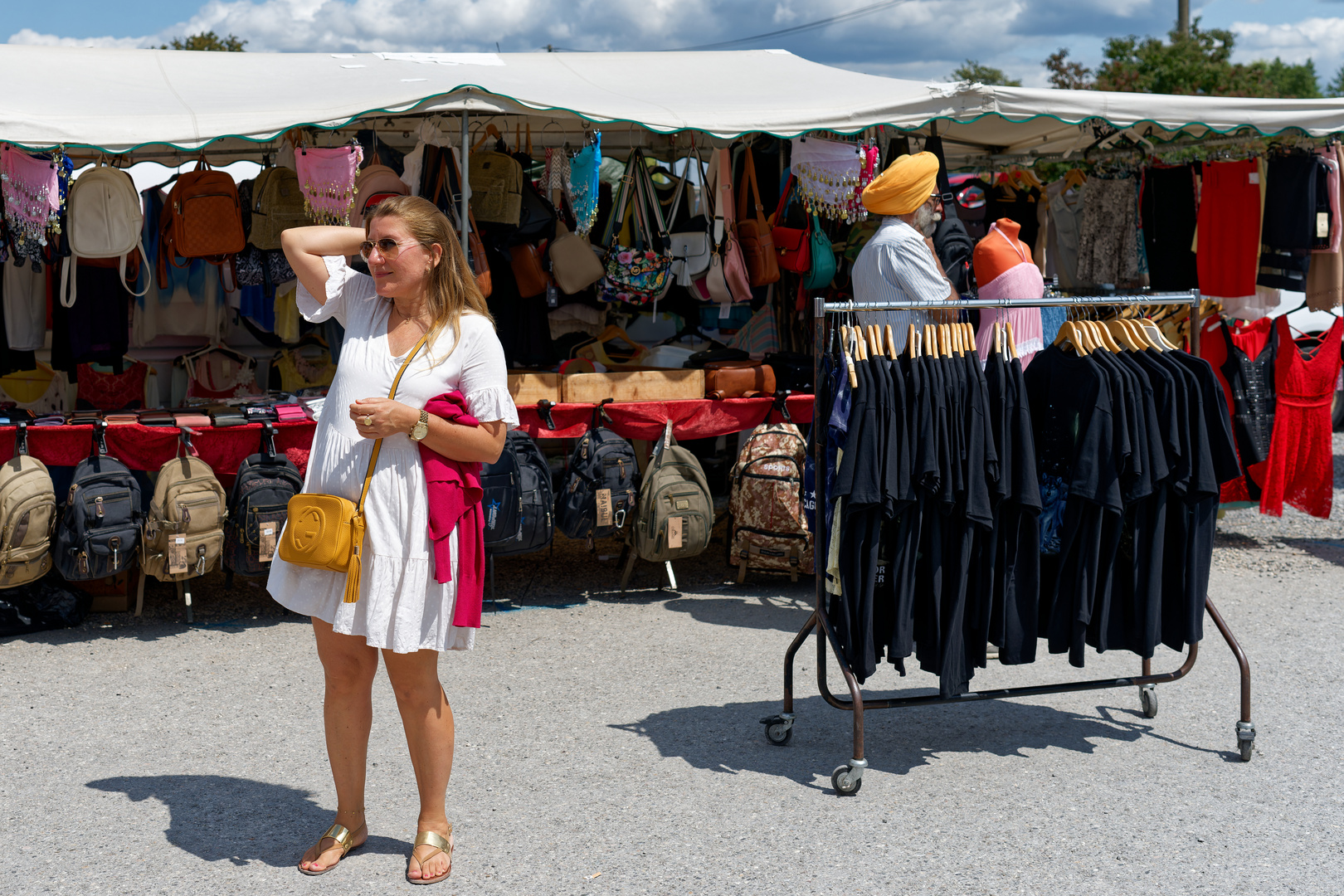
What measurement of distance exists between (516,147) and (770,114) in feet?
6.01

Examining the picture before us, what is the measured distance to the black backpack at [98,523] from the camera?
16.3 ft

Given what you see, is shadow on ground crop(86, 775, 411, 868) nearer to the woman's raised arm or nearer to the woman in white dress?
the woman in white dress

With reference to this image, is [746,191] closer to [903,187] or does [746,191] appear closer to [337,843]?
[903,187]

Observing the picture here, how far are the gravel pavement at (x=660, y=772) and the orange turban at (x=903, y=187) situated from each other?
6.16ft

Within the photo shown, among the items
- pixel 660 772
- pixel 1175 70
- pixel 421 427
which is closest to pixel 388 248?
pixel 421 427

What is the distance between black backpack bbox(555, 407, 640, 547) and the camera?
5688 millimetres

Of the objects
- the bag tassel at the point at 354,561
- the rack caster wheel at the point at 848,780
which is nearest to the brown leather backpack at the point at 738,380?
the rack caster wheel at the point at 848,780

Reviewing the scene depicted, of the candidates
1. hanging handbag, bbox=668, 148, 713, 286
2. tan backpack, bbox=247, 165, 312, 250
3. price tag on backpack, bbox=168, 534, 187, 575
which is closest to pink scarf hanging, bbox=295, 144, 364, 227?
tan backpack, bbox=247, 165, 312, 250

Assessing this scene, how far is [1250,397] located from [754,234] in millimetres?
2975

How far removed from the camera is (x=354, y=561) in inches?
110

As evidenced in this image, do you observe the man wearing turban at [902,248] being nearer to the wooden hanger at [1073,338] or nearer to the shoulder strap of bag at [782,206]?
the wooden hanger at [1073,338]

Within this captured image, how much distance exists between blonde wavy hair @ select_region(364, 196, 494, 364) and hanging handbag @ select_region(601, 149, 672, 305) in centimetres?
398

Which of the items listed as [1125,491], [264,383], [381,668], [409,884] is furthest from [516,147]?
[409,884]

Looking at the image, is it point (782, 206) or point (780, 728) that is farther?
point (782, 206)
